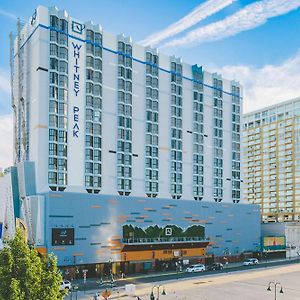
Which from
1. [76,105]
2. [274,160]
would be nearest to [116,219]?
[76,105]

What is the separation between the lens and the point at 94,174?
84.3 m

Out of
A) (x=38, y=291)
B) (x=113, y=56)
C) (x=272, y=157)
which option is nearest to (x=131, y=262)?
(x=113, y=56)

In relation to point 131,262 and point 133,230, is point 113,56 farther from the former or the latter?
point 131,262

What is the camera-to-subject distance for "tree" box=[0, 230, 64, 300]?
34.1 m

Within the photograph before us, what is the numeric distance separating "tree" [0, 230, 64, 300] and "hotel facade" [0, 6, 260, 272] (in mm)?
39035

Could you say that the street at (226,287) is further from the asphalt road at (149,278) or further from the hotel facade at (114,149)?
the hotel facade at (114,149)

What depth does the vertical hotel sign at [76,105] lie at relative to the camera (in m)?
81.9

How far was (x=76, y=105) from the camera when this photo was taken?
274 feet

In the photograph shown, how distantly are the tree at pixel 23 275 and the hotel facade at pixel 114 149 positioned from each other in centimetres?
3903

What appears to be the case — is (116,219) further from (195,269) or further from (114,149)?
(195,269)

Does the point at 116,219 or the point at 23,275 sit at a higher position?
the point at 116,219

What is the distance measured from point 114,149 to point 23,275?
2146 inches

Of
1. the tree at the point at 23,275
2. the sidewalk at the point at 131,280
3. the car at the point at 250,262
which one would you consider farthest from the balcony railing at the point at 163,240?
the tree at the point at 23,275

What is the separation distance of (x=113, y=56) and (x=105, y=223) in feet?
114
